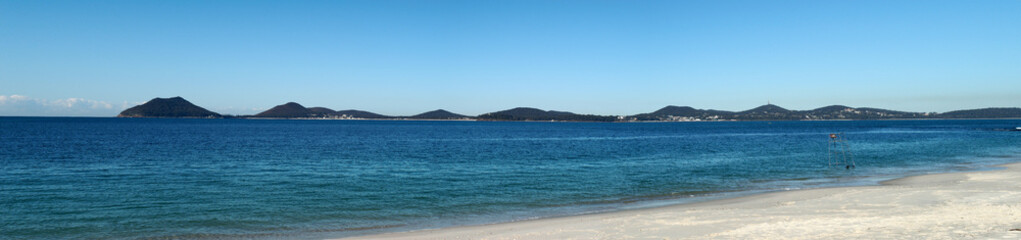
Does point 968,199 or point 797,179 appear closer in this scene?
point 968,199

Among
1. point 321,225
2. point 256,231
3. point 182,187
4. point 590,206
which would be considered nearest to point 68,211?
point 182,187

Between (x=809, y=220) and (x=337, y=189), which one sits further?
(x=337, y=189)

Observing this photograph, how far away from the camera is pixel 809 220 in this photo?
13016 millimetres

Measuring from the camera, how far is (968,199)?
637 inches

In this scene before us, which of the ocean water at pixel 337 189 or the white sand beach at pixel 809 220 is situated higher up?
the white sand beach at pixel 809 220

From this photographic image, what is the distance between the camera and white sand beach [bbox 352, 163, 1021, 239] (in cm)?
1118

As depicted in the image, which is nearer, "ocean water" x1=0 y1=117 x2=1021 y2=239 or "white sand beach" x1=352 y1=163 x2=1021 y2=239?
"white sand beach" x1=352 y1=163 x2=1021 y2=239

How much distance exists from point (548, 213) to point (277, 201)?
9.88 meters

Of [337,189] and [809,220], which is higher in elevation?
[809,220]

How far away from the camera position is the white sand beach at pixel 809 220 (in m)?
11.2

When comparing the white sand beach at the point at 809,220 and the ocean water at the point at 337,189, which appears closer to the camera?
the white sand beach at the point at 809,220

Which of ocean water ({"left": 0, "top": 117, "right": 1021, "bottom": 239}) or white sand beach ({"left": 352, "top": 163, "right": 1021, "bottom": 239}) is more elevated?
white sand beach ({"left": 352, "top": 163, "right": 1021, "bottom": 239})

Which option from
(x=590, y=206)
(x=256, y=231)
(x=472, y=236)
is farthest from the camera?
(x=590, y=206)

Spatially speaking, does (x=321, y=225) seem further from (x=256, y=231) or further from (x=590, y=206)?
(x=590, y=206)
